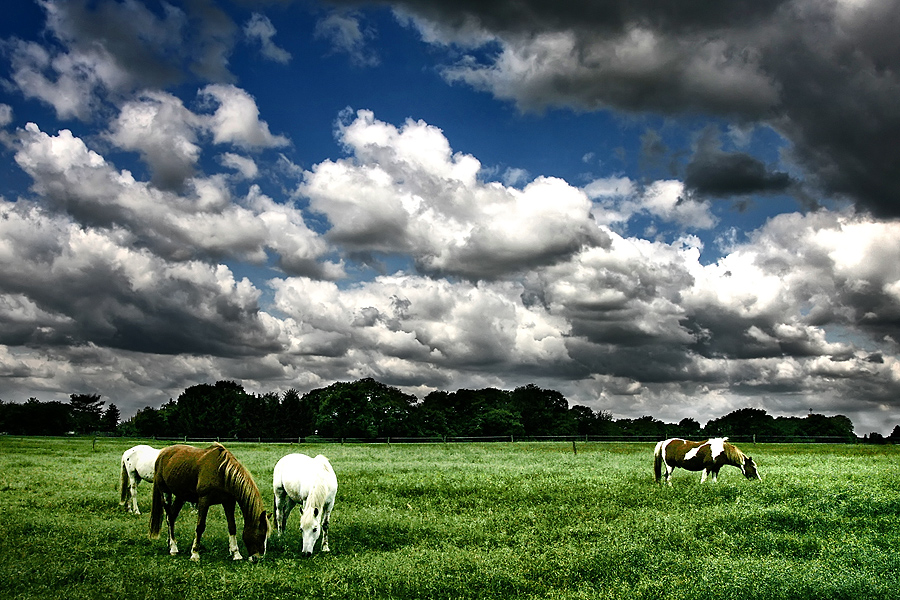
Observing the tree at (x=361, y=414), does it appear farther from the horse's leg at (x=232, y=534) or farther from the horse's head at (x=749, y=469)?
the horse's leg at (x=232, y=534)

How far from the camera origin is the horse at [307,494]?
1354 cm

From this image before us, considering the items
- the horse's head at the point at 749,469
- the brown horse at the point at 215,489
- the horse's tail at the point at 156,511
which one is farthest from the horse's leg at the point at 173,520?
the horse's head at the point at 749,469

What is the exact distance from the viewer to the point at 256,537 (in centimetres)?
1305

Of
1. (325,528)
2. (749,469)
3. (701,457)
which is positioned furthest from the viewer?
(749,469)

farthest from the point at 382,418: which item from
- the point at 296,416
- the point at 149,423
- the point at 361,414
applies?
Answer: the point at 149,423

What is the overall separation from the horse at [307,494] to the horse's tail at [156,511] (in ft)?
9.02

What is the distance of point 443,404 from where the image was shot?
128m

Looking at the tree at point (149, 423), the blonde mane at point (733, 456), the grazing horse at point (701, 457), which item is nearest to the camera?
the grazing horse at point (701, 457)

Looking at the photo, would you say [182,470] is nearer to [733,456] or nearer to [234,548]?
[234,548]

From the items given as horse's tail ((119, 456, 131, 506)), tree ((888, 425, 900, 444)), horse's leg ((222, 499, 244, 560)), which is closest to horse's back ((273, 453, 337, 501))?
horse's leg ((222, 499, 244, 560))

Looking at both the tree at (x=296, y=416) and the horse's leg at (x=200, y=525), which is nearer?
the horse's leg at (x=200, y=525)

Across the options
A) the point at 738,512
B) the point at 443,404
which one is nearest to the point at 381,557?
the point at 738,512

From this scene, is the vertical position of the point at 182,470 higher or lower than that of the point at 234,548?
higher

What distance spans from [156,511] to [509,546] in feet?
28.8
